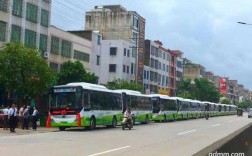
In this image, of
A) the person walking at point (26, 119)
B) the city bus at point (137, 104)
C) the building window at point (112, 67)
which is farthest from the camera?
the building window at point (112, 67)

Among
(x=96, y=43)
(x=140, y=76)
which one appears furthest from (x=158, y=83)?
(x=96, y=43)

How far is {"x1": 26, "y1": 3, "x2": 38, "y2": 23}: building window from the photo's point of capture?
48.0 meters

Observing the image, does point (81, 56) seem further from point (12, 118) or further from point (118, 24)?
point (12, 118)

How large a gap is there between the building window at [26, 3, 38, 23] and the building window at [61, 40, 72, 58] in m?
7.64

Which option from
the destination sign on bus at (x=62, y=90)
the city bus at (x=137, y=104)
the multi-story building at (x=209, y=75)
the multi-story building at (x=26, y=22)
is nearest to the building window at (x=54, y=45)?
the multi-story building at (x=26, y=22)

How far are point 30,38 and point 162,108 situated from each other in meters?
16.4

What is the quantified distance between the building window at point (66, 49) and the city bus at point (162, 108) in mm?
11810

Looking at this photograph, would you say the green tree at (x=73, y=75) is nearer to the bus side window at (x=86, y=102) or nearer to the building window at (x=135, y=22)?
the bus side window at (x=86, y=102)

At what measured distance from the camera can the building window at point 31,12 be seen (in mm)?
48050

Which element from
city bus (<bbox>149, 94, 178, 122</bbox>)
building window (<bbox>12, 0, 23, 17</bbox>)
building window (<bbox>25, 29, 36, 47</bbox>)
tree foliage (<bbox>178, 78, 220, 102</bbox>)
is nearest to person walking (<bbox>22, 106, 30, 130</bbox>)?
building window (<bbox>12, 0, 23, 17</bbox>)

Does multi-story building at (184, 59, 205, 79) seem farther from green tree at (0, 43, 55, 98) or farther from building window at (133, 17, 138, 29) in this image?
green tree at (0, 43, 55, 98)

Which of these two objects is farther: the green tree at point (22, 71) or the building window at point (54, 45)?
the building window at point (54, 45)

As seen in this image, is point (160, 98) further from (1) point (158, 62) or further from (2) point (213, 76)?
(2) point (213, 76)

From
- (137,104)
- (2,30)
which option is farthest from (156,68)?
(2,30)
